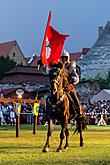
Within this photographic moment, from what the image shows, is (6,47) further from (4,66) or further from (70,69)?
(70,69)

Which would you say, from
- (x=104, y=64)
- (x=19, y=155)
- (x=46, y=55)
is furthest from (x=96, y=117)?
(x=104, y=64)

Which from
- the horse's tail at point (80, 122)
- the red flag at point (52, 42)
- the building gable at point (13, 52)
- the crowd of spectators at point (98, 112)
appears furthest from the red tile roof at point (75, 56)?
the horse's tail at point (80, 122)

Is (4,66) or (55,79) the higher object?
(4,66)

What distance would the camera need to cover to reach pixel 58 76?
38.5ft

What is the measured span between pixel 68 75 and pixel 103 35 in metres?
92.0

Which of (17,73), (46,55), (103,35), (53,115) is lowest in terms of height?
(53,115)

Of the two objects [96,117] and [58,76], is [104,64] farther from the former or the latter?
[58,76]

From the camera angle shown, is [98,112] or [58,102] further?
[98,112]

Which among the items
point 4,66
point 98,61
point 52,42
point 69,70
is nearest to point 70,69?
point 69,70

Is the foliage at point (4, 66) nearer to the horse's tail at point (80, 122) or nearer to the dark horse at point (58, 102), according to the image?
the horse's tail at point (80, 122)

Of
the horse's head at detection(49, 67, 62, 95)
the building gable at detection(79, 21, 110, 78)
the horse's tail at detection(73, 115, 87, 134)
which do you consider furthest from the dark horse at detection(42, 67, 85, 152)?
the building gable at detection(79, 21, 110, 78)

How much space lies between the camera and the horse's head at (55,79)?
11.5 meters

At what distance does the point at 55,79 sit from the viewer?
11.6 metres

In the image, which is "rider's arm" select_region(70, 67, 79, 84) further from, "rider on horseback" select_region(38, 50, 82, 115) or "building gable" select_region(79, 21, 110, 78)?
"building gable" select_region(79, 21, 110, 78)
